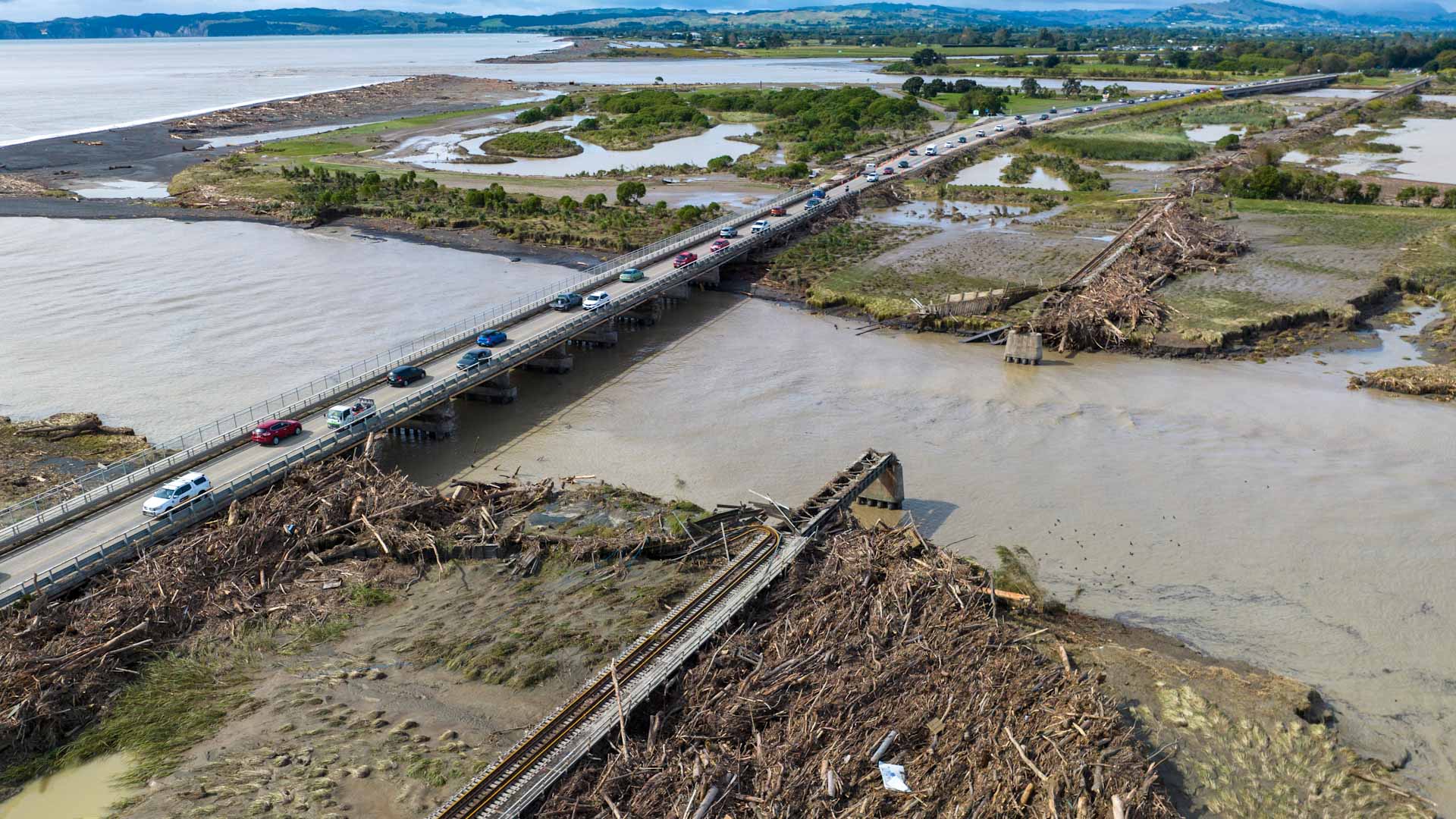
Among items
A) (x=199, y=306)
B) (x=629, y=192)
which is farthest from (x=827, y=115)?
(x=199, y=306)

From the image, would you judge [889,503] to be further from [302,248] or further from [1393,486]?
[302,248]

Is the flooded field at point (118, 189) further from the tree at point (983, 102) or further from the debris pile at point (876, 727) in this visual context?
the tree at point (983, 102)

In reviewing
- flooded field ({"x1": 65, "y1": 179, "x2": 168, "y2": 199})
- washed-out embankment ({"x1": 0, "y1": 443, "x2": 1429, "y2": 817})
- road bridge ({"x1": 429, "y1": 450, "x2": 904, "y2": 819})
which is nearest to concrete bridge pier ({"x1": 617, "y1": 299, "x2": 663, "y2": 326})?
road bridge ({"x1": 429, "y1": 450, "x2": 904, "y2": 819})

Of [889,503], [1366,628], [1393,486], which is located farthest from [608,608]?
[1393,486]

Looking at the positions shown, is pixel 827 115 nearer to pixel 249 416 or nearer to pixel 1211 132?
pixel 1211 132

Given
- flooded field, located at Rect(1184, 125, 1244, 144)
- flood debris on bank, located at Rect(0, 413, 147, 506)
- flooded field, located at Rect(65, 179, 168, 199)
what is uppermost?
flooded field, located at Rect(65, 179, 168, 199)

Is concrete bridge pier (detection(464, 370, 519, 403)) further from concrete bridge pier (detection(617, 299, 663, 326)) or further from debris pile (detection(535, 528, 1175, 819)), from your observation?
debris pile (detection(535, 528, 1175, 819))
